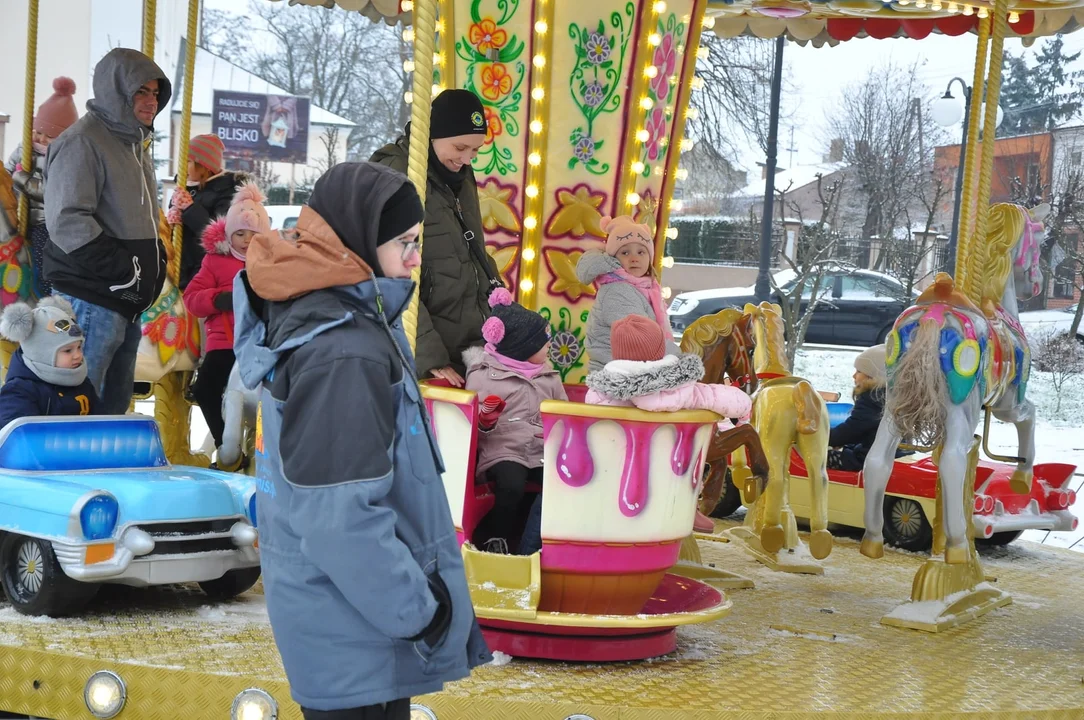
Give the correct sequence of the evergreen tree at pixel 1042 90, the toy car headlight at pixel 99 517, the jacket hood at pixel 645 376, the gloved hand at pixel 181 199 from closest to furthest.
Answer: the jacket hood at pixel 645 376
the toy car headlight at pixel 99 517
the gloved hand at pixel 181 199
the evergreen tree at pixel 1042 90

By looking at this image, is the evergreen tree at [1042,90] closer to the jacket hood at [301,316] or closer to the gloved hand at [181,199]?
the gloved hand at [181,199]

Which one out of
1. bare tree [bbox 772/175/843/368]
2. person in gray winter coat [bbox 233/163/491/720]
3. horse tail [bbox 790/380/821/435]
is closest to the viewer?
person in gray winter coat [bbox 233/163/491/720]

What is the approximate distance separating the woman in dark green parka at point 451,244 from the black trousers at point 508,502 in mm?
323

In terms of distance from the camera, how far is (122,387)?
5.03 metres

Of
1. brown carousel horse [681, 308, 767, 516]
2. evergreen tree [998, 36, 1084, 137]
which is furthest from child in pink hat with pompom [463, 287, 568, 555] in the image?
evergreen tree [998, 36, 1084, 137]

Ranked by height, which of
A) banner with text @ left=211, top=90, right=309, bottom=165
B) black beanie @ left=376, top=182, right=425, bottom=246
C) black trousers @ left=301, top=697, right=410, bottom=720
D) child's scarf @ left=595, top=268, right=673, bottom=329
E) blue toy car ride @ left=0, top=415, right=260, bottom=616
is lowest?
blue toy car ride @ left=0, top=415, right=260, bottom=616

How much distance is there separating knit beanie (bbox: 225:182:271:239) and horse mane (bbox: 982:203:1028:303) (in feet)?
9.88

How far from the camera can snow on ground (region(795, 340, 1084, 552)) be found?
1050 centimetres

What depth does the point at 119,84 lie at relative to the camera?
4.71 metres

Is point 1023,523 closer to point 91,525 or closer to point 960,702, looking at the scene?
point 960,702

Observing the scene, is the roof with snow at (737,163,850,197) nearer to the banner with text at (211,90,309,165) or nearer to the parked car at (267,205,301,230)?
the parked car at (267,205,301,230)

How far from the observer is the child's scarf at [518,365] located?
13.0 ft

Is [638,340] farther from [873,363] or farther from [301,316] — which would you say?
[873,363]

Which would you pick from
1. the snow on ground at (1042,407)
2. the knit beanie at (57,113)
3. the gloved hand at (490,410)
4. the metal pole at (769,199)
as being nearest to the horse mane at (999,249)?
the gloved hand at (490,410)
